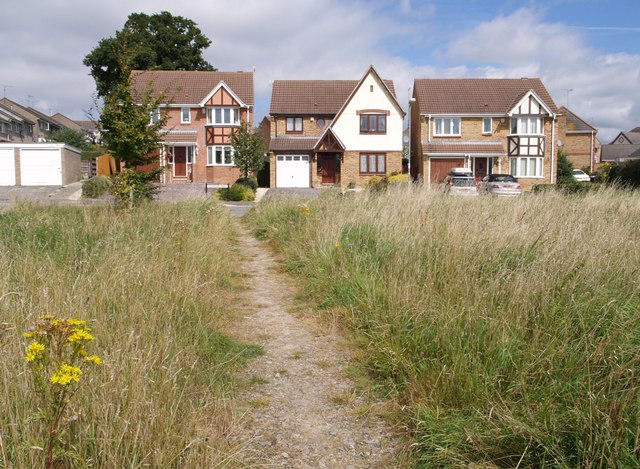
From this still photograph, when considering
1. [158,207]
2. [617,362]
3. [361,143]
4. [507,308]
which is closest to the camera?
[617,362]

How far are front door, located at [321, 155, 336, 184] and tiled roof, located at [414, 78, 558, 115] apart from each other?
7899mm

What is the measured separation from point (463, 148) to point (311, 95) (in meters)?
12.4

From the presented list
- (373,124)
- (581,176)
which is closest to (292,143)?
(373,124)

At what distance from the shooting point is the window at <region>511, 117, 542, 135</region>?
153 feet

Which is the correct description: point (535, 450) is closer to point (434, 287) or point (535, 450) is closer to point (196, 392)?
point (196, 392)

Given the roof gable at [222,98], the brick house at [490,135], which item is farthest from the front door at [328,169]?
the roof gable at [222,98]

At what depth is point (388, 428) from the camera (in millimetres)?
4199

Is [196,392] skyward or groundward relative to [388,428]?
skyward

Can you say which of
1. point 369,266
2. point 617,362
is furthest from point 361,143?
point 617,362

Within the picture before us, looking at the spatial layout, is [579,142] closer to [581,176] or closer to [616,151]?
[581,176]

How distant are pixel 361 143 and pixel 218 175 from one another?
1110 centimetres

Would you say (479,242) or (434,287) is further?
(479,242)

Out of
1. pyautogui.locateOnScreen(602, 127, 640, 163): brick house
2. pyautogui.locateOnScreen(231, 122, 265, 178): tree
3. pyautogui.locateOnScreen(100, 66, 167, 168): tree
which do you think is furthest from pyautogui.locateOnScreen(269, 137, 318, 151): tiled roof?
pyautogui.locateOnScreen(602, 127, 640, 163): brick house

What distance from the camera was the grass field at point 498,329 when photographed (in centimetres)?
345
